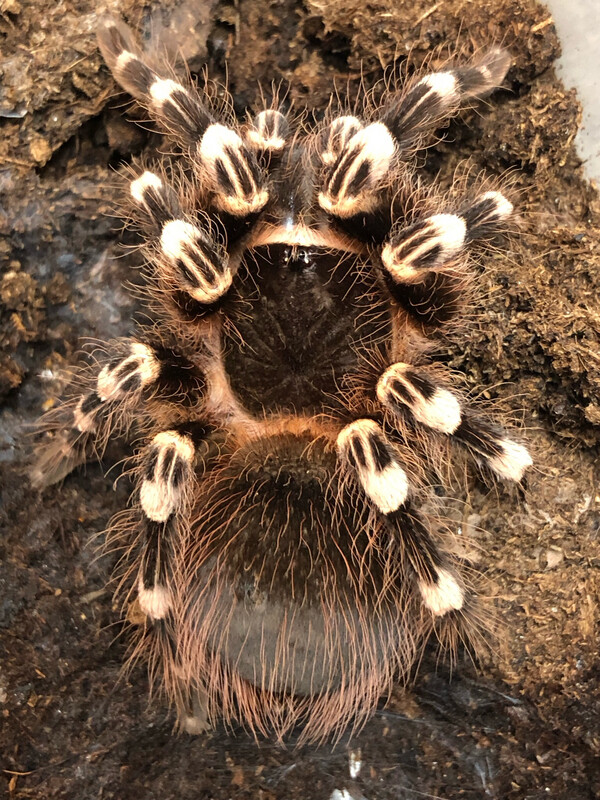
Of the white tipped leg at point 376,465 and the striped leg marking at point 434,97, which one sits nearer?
the white tipped leg at point 376,465

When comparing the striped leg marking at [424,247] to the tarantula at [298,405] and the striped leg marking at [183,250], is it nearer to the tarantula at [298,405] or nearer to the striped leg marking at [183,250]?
the tarantula at [298,405]

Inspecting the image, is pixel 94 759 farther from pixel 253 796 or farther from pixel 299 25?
pixel 299 25

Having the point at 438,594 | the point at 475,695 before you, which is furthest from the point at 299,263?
the point at 475,695

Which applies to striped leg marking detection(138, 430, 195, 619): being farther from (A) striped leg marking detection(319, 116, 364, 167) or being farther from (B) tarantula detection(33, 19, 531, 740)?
(A) striped leg marking detection(319, 116, 364, 167)

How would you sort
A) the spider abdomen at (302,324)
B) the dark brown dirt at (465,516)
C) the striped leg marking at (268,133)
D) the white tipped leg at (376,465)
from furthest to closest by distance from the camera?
1. the dark brown dirt at (465,516)
2. the striped leg marking at (268,133)
3. the spider abdomen at (302,324)
4. the white tipped leg at (376,465)

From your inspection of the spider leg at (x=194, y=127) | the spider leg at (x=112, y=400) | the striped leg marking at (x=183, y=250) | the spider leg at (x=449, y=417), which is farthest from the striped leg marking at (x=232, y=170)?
the spider leg at (x=449, y=417)

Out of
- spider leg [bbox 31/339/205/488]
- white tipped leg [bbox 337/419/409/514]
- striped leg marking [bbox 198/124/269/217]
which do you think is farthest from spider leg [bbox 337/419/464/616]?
striped leg marking [bbox 198/124/269/217]

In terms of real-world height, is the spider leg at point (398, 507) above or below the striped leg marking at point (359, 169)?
below
